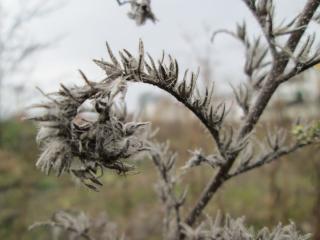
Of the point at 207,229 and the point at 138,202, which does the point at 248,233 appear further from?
the point at 138,202

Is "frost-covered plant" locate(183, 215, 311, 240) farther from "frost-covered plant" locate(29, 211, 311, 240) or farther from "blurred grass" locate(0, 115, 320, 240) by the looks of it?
"blurred grass" locate(0, 115, 320, 240)

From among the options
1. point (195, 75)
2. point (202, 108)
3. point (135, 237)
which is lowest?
point (135, 237)

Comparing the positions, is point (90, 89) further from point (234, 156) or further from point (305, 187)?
point (305, 187)

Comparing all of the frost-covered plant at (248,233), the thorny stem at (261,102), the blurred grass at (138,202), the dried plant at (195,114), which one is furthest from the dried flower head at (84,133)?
the blurred grass at (138,202)

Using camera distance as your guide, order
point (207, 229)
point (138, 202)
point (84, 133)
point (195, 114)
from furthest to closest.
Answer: point (138, 202) → point (207, 229) → point (195, 114) → point (84, 133)

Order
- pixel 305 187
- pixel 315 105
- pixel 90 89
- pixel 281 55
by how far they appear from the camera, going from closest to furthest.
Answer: pixel 90 89 < pixel 281 55 < pixel 315 105 < pixel 305 187

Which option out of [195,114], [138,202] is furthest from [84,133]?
[138,202]

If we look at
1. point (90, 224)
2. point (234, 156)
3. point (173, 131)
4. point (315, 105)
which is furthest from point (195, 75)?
point (173, 131)
